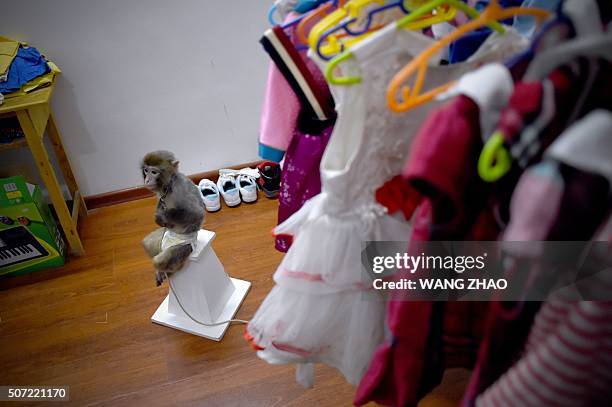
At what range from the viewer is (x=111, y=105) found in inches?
67.5

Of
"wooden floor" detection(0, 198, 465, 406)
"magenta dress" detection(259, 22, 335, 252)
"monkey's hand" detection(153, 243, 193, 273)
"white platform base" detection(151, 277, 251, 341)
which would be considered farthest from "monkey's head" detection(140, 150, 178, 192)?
"wooden floor" detection(0, 198, 465, 406)

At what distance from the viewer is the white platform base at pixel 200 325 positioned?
1312mm

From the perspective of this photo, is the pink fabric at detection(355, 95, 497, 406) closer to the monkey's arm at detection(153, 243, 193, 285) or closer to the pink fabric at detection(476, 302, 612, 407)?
the pink fabric at detection(476, 302, 612, 407)

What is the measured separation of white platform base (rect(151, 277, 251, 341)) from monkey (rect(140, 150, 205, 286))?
0.78 feet

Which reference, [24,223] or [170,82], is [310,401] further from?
[170,82]

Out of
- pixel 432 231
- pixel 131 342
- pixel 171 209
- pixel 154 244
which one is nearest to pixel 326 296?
pixel 432 231

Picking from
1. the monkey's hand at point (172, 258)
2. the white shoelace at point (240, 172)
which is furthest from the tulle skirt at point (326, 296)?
the white shoelace at point (240, 172)

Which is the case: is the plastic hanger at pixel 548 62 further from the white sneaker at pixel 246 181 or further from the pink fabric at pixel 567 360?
the white sneaker at pixel 246 181

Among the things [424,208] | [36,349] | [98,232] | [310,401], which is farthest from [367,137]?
[98,232]

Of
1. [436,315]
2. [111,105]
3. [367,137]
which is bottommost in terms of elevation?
[436,315]

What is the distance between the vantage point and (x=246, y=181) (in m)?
1.90

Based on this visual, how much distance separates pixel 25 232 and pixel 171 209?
814 millimetres

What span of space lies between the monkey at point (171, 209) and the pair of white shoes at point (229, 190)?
644 millimetres

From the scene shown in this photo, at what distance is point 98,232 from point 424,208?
1.67m
